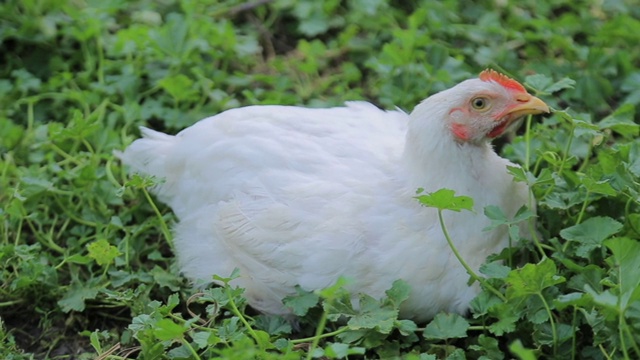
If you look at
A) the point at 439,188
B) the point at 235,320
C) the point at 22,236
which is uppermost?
the point at 439,188

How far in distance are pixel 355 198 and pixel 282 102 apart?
1193mm

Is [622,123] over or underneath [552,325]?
over

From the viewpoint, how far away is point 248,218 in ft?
11.5

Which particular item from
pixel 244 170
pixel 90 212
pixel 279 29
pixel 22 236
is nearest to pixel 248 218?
pixel 244 170

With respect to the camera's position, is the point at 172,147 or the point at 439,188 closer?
the point at 439,188

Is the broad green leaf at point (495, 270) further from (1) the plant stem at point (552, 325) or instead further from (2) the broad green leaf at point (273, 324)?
(2) the broad green leaf at point (273, 324)

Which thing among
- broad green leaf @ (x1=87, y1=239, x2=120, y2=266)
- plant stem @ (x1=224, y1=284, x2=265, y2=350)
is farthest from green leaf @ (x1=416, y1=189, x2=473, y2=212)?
broad green leaf @ (x1=87, y1=239, x2=120, y2=266)

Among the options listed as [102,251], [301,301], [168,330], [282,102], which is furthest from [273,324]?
[282,102]

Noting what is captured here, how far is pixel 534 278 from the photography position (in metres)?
3.05

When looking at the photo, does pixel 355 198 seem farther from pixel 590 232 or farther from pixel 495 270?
pixel 590 232

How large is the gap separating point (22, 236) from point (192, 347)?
116 centimetres

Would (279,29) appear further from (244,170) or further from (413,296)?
(413,296)

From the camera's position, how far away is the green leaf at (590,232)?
10.6ft

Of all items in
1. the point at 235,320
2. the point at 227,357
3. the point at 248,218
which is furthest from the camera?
the point at 248,218
